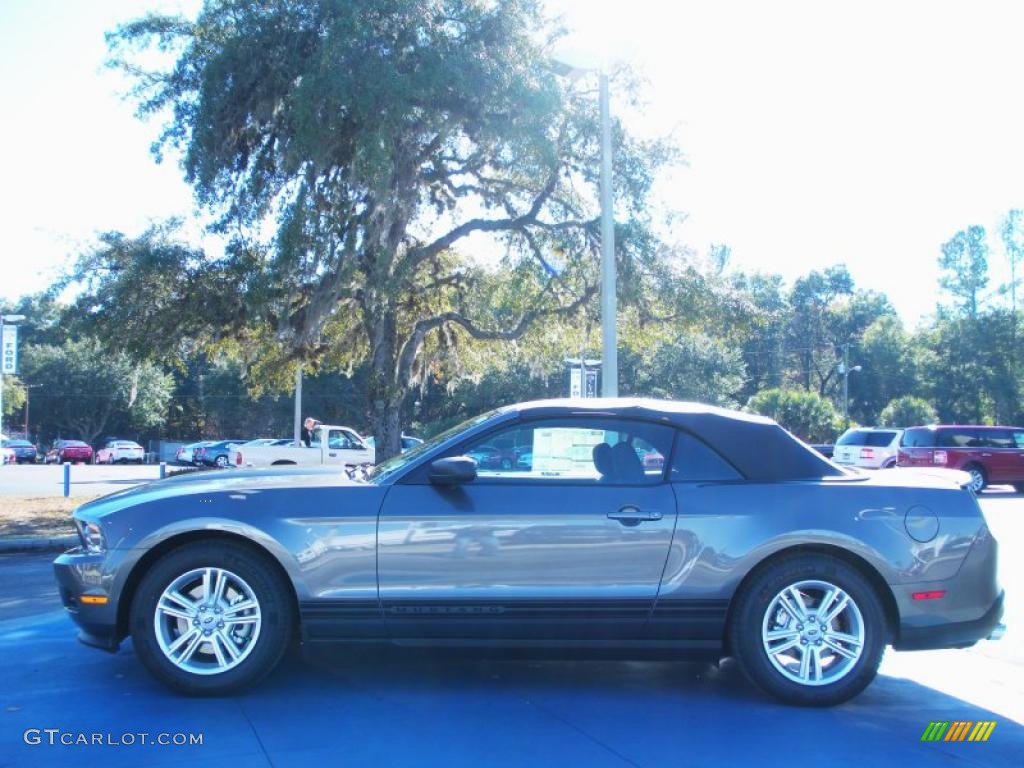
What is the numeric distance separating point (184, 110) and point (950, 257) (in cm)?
4896

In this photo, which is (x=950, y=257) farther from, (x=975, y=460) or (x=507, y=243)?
(x=507, y=243)

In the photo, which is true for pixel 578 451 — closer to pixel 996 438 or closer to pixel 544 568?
pixel 544 568

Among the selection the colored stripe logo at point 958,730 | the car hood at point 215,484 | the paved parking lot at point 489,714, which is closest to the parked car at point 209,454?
the paved parking lot at point 489,714

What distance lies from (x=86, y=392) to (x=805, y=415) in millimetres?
47865

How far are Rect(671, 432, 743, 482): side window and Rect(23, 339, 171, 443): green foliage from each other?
58.7 m

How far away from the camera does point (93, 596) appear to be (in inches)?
188

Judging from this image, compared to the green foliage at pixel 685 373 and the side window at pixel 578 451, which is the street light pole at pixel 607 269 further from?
the green foliage at pixel 685 373

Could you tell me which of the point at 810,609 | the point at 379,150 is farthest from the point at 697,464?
the point at 379,150

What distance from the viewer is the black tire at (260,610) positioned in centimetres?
476

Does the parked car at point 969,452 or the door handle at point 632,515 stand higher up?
the door handle at point 632,515

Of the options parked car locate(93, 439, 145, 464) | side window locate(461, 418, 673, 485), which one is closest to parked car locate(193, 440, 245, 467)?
parked car locate(93, 439, 145, 464)

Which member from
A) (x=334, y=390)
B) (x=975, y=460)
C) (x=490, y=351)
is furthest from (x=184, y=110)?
(x=334, y=390)

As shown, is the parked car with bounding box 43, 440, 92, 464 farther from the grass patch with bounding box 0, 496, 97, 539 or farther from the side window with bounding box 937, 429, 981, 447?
the side window with bounding box 937, 429, 981, 447

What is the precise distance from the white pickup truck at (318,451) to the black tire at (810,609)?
1959 centimetres
